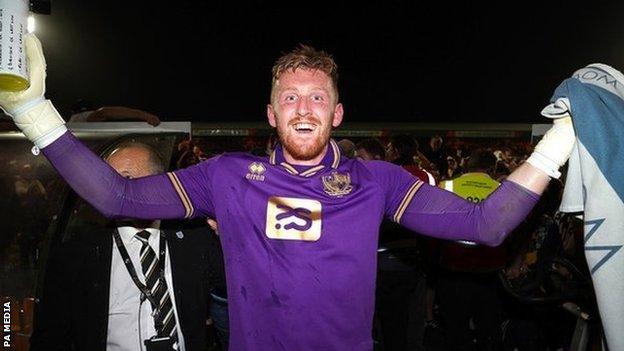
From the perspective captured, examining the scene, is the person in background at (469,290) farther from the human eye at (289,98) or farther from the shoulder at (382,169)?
the human eye at (289,98)

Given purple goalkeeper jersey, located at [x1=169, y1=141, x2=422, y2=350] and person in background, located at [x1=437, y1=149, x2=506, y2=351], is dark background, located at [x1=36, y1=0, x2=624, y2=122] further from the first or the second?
purple goalkeeper jersey, located at [x1=169, y1=141, x2=422, y2=350]

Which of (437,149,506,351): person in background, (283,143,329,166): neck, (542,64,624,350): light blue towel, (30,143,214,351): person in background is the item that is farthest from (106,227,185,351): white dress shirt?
(437,149,506,351): person in background

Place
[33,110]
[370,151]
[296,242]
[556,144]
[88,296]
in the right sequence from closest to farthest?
[33,110]
[556,144]
[296,242]
[88,296]
[370,151]

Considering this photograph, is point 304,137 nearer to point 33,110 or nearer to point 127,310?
point 33,110

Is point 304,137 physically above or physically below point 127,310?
above

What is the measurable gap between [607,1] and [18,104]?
877 inches

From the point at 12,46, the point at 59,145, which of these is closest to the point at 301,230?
the point at 59,145

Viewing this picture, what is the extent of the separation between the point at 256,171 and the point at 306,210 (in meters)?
0.29

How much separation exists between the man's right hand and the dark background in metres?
16.8

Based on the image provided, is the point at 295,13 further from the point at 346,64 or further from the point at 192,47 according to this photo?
the point at 192,47

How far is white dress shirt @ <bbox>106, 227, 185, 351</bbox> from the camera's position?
256cm

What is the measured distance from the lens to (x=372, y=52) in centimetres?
2023

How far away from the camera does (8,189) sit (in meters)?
3.71

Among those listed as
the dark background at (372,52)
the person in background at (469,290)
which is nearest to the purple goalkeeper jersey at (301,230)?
the person in background at (469,290)
